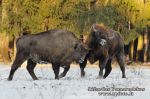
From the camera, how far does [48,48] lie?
18.0m

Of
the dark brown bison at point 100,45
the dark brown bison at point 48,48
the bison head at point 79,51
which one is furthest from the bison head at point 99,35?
the dark brown bison at point 48,48

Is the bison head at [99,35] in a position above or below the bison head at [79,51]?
above

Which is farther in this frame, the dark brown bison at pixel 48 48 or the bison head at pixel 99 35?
the bison head at pixel 99 35

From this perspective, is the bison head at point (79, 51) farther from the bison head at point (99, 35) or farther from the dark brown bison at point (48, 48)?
the bison head at point (99, 35)

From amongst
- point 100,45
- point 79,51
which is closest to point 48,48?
point 79,51

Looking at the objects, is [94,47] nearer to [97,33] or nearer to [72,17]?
[97,33]

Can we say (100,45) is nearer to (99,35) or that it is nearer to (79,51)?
(99,35)

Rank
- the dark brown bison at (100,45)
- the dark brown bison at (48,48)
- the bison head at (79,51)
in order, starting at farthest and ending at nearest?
the dark brown bison at (100,45)
the bison head at (79,51)
the dark brown bison at (48,48)

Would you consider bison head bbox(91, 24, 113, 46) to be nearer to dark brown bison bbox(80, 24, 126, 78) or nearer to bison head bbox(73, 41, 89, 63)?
dark brown bison bbox(80, 24, 126, 78)

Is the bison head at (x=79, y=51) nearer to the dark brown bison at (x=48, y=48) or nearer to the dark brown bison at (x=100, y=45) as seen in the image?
the dark brown bison at (x=48, y=48)

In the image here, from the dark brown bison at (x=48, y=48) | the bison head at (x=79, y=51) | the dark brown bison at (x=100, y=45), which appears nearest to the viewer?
the dark brown bison at (x=48, y=48)

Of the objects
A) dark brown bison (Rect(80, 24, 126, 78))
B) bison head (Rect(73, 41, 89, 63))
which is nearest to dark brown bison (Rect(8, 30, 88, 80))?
bison head (Rect(73, 41, 89, 63))

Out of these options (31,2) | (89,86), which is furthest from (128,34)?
(89,86)

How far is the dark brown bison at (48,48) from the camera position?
1777cm
